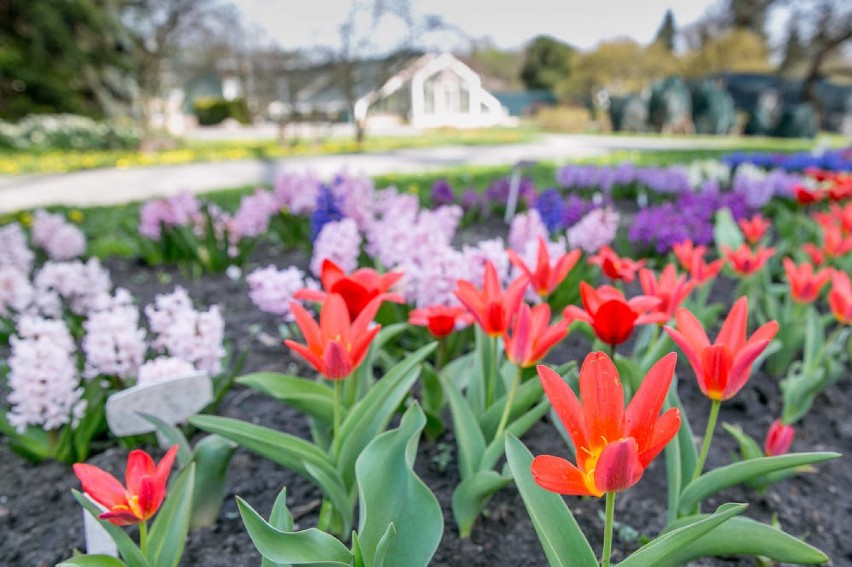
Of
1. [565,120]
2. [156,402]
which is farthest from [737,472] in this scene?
[565,120]

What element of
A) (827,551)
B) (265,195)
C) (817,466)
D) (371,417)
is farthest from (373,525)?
(265,195)

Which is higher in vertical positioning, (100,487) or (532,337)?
(532,337)

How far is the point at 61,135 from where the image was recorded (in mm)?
15195

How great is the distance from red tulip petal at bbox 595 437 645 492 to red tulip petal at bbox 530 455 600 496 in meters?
0.02

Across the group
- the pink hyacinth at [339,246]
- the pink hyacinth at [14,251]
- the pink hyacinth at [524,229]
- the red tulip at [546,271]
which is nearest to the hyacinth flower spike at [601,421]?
the red tulip at [546,271]

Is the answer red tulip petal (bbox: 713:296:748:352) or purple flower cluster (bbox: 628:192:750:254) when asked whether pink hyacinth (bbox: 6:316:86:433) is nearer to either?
red tulip petal (bbox: 713:296:748:352)

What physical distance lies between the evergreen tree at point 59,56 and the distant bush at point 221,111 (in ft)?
41.8

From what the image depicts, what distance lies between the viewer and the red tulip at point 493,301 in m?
1.30

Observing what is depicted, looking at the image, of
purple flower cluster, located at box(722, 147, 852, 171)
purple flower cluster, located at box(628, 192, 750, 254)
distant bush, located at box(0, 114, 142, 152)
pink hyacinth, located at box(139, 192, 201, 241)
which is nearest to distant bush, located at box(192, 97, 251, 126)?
distant bush, located at box(0, 114, 142, 152)

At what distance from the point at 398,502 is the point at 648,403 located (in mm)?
525

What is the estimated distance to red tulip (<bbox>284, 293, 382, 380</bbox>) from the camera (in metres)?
1.16

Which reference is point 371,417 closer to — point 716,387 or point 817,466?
point 716,387

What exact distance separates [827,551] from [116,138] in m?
16.3

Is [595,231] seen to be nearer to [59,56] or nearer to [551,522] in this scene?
[551,522]
